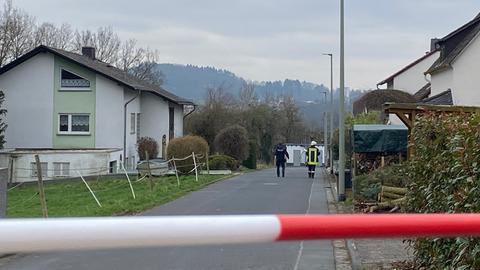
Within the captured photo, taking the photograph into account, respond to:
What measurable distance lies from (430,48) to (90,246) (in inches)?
2677

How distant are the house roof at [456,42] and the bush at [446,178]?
23.8m

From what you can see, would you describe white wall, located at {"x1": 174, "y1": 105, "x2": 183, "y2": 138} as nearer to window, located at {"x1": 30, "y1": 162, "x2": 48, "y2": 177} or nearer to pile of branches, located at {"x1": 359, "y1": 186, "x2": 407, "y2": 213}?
window, located at {"x1": 30, "y1": 162, "x2": 48, "y2": 177}

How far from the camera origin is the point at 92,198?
23406 mm

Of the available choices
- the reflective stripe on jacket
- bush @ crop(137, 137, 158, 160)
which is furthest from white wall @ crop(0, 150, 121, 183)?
the reflective stripe on jacket

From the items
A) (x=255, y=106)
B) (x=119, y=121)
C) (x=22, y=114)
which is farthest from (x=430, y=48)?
(x=22, y=114)

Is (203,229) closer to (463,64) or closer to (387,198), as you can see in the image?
(387,198)

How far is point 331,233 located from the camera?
249 centimetres

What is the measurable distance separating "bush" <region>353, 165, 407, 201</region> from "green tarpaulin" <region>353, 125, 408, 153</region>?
2.47 meters

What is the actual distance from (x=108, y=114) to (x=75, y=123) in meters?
2.03

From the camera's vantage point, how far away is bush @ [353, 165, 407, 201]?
62.4 feet

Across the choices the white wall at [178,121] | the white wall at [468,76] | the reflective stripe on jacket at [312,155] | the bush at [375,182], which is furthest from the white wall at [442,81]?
the white wall at [178,121]

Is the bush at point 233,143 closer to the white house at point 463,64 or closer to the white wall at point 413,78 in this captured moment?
the white wall at point 413,78

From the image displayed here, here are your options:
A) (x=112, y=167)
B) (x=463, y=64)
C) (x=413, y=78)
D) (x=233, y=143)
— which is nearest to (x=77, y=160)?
(x=112, y=167)

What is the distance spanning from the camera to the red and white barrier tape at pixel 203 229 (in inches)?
86.9
